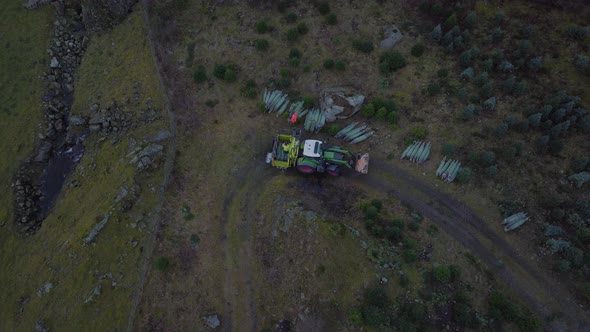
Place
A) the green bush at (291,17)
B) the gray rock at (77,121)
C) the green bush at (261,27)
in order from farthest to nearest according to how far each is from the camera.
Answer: the green bush at (291,17) → the green bush at (261,27) → the gray rock at (77,121)

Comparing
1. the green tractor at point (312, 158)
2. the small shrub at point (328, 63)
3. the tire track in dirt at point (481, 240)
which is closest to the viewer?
the tire track in dirt at point (481, 240)

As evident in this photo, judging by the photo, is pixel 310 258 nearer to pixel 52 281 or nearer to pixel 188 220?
pixel 188 220

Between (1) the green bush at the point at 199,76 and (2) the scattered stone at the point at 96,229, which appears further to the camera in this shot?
(1) the green bush at the point at 199,76

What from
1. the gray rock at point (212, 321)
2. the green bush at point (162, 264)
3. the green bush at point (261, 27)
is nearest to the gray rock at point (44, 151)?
the green bush at point (162, 264)

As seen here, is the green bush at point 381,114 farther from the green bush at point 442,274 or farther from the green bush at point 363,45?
the green bush at point 442,274

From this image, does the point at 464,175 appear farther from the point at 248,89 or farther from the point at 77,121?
the point at 77,121

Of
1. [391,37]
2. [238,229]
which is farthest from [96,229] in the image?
[391,37]
